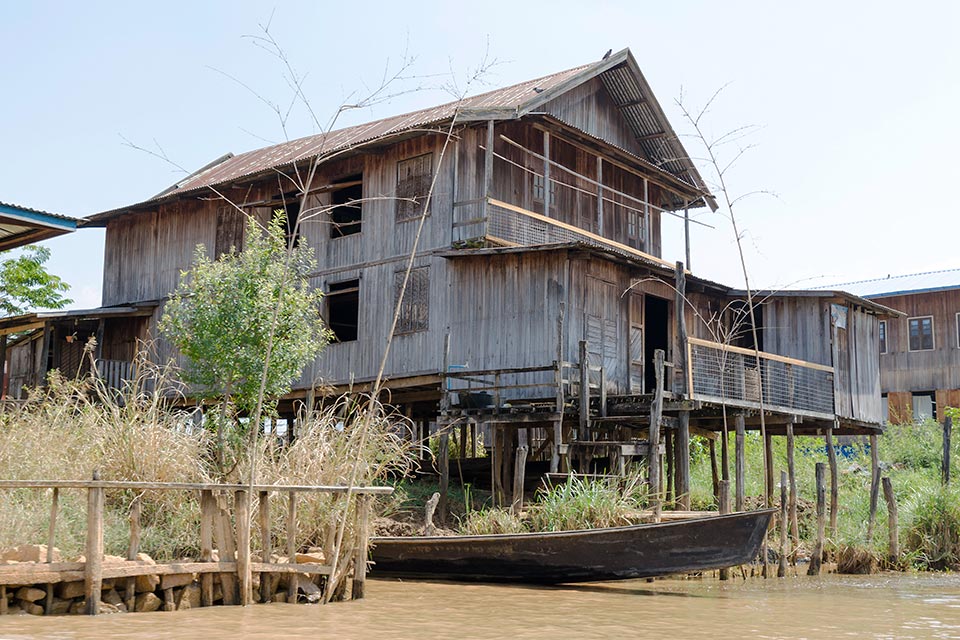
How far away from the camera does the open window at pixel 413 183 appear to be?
68.1ft

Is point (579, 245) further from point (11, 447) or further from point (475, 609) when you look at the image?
point (11, 447)

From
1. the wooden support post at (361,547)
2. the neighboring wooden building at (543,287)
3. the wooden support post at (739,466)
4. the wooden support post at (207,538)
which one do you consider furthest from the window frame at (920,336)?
the wooden support post at (207,538)

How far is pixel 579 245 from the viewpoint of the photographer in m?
18.0

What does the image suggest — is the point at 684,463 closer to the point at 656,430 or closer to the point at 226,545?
the point at 656,430

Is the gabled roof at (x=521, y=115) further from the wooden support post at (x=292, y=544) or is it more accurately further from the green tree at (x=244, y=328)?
the wooden support post at (x=292, y=544)

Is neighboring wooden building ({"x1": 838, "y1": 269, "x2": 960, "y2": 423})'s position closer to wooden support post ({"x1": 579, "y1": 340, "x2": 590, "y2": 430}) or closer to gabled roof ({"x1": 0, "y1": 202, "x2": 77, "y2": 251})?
wooden support post ({"x1": 579, "y1": 340, "x2": 590, "y2": 430})

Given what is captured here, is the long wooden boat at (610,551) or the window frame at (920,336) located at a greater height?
the window frame at (920,336)

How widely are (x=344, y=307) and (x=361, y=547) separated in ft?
48.2

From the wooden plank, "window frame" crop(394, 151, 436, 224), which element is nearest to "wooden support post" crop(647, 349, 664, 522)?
the wooden plank

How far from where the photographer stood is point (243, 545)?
33.4 feet

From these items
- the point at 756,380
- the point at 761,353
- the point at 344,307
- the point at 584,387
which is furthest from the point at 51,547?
the point at 344,307

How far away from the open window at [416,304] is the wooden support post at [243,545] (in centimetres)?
1002

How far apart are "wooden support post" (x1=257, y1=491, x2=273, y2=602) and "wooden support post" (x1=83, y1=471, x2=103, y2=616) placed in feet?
5.54

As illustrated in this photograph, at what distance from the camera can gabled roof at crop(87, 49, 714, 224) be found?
2009 centimetres
